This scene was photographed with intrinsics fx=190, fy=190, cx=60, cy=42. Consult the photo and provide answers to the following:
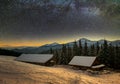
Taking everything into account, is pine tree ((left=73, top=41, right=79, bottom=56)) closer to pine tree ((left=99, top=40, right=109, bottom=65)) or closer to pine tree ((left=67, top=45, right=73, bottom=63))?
pine tree ((left=67, top=45, right=73, bottom=63))

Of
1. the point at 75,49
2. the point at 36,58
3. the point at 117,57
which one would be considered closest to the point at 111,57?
the point at 117,57

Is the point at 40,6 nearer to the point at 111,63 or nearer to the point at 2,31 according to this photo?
the point at 2,31

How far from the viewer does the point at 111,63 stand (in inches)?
888

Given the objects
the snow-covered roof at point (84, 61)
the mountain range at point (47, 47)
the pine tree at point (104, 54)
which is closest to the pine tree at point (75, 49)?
the mountain range at point (47, 47)

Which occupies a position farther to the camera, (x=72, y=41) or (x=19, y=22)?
(x=72, y=41)

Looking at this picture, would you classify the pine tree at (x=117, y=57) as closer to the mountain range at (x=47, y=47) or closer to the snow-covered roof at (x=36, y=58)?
the mountain range at (x=47, y=47)

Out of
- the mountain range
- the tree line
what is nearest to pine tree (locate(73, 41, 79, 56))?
the tree line

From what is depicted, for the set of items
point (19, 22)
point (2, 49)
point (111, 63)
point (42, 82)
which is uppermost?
point (19, 22)

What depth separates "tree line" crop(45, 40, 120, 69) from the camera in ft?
74.2

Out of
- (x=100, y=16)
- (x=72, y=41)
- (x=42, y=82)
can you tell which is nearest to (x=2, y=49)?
(x=72, y=41)

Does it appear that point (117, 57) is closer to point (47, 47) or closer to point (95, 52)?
point (95, 52)

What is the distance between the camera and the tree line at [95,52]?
22.6 m

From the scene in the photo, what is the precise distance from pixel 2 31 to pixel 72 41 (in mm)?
8184

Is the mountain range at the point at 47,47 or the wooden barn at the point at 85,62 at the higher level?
the mountain range at the point at 47,47
